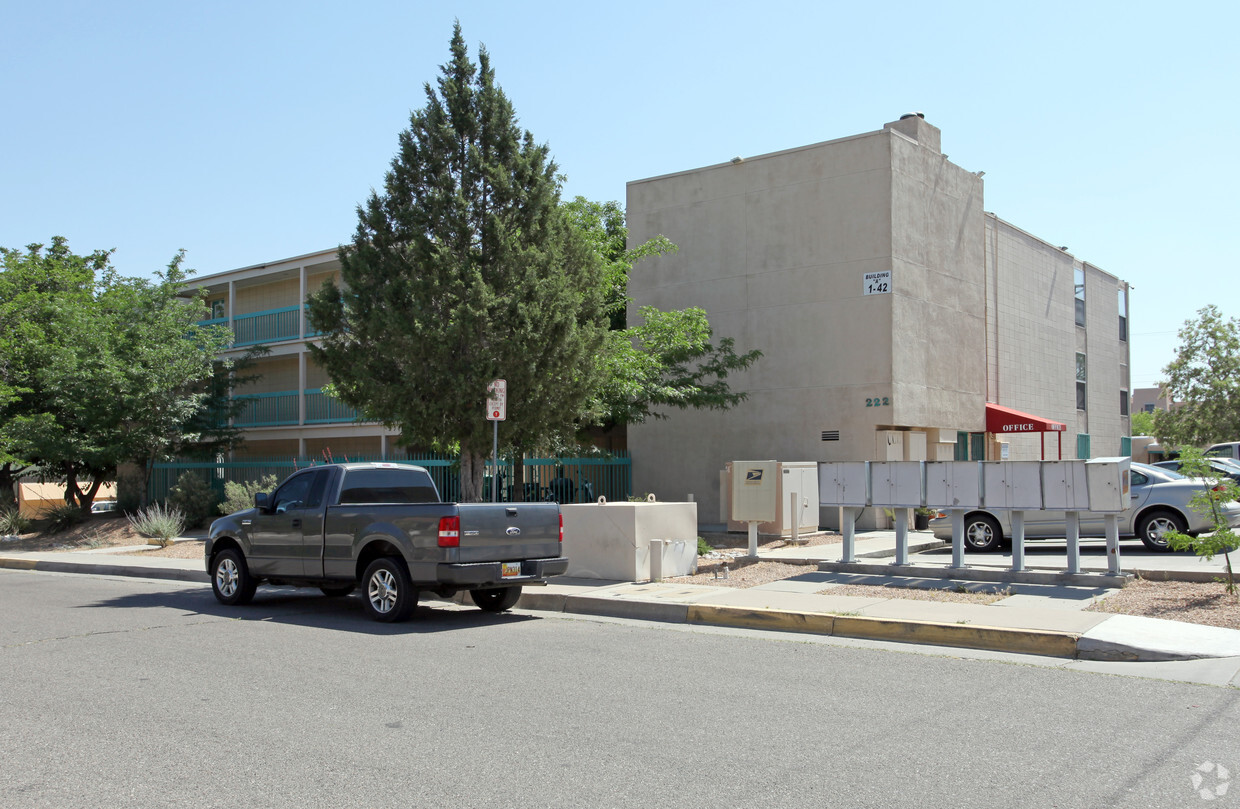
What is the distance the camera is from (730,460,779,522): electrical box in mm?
15469

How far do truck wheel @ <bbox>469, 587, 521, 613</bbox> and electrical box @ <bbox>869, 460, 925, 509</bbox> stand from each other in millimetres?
5537

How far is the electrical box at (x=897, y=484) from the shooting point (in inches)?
543

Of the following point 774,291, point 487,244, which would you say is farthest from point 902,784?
point 774,291

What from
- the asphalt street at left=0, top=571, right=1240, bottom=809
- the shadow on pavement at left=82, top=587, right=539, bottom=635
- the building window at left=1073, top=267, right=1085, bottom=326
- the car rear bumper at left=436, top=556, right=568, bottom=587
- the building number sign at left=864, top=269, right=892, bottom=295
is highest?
the building window at left=1073, top=267, right=1085, bottom=326

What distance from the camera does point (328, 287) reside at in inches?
641

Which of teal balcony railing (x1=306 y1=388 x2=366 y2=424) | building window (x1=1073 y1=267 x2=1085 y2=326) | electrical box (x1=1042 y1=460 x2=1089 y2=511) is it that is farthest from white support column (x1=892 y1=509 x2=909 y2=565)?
building window (x1=1073 y1=267 x2=1085 y2=326)

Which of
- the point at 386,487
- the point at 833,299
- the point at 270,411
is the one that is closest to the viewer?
the point at 386,487

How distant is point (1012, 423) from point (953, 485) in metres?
14.9

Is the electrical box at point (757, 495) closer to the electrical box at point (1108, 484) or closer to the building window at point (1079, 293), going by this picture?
the electrical box at point (1108, 484)

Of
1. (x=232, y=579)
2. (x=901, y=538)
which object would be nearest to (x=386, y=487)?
(x=232, y=579)

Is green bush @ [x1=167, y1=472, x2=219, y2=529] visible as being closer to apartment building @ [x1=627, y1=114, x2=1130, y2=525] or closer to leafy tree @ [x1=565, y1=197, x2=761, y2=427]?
leafy tree @ [x1=565, y1=197, x2=761, y2=427]

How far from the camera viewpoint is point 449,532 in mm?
10508

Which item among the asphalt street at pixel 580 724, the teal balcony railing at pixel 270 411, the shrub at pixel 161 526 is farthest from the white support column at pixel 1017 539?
the teal balcony railing at pixel 270 411

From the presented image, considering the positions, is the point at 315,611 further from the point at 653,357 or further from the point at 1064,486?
the point at 653,357
